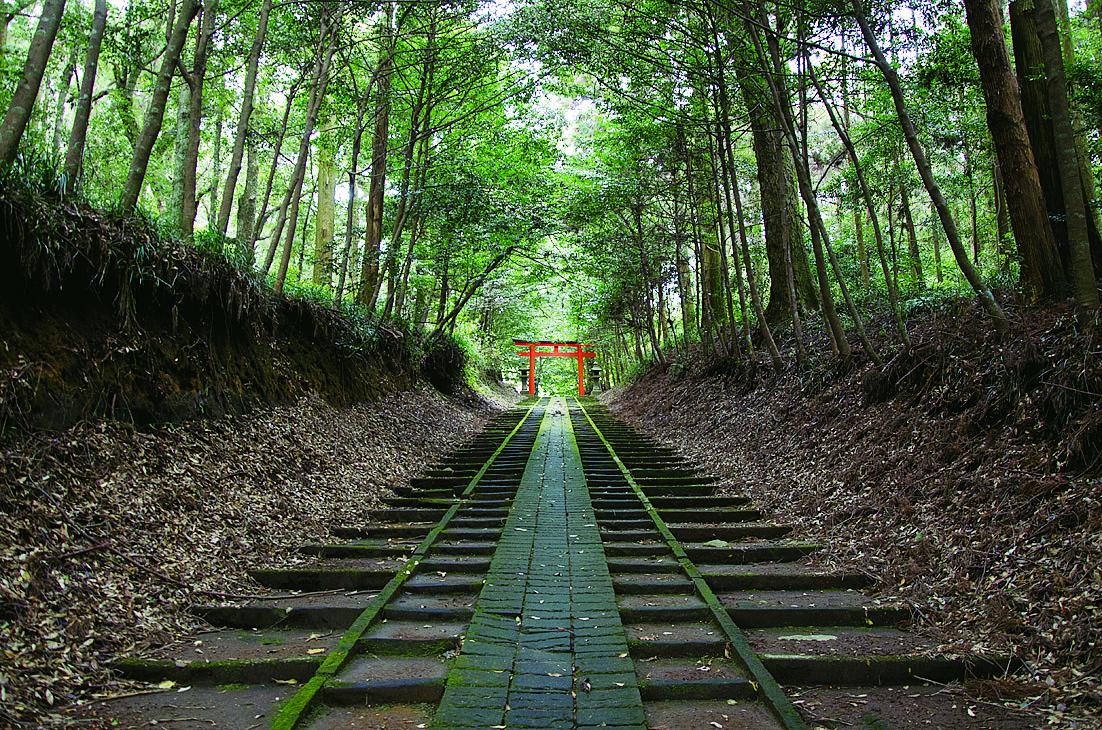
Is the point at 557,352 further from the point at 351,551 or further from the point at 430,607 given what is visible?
the point at 430,607

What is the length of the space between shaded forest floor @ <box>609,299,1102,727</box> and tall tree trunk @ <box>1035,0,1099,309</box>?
0.40m

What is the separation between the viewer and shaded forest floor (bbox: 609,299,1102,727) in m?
3.34

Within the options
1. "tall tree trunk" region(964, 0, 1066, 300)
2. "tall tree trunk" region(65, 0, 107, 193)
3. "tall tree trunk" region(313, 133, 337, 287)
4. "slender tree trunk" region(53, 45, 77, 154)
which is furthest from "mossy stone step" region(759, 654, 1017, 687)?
"tall tree trunk" region(313, 133, 337, 287)

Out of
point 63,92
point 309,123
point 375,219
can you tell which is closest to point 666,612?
point 309,123

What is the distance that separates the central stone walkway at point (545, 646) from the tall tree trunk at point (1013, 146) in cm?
505

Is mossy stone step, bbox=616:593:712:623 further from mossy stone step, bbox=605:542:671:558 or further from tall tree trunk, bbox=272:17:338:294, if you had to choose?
tall tree trunk, bbox=272:17:338:294

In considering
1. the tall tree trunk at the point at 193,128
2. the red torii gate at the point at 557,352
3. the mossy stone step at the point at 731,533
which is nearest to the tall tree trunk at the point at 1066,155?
the mossy stone step at the point at 731,533

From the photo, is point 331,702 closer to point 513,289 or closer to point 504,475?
point 504,475

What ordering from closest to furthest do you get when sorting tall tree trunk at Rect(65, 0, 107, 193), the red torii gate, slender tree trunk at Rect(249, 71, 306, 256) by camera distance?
tall tree trunk at Rect(65, 0, 107, 193)
slender tree trunk at Rect(249, 71, 306, 256)
the red torii gate

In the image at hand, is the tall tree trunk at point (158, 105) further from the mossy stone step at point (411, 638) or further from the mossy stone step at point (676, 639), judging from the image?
the mossy stone step at point (676, 639)

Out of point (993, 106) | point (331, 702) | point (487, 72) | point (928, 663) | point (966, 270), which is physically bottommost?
point (928, 663)

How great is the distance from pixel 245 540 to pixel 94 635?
1.82 meters

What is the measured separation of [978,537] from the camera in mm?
4301

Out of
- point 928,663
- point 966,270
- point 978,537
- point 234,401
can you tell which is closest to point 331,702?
point 928,663
